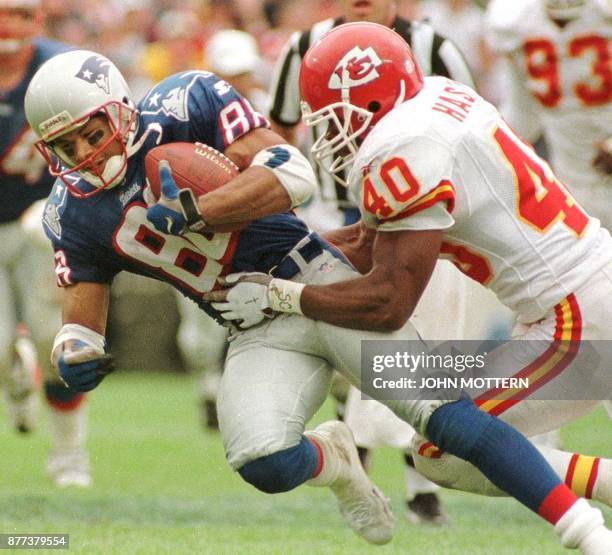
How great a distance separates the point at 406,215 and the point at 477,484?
2.53 feet

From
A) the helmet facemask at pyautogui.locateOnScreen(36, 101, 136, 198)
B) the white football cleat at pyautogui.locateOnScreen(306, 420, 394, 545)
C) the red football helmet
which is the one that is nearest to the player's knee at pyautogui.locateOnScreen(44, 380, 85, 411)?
the white football cleat at pyautogui.locateOnScreen(306, 420, 394, 545)

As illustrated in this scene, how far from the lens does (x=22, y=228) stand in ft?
20.8

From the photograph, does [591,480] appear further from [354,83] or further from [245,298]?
[354,83]

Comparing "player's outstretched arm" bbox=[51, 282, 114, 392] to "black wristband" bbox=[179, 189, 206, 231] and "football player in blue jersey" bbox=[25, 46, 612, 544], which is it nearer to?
"football player in blue jersey" bbox=[25, 46, 612, 544]

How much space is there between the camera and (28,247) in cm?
→ 639

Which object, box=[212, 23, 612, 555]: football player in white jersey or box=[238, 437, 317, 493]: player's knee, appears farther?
box=[238, 437, 317, 493]: player's knee

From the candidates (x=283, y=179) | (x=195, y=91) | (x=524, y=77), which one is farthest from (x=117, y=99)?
(x=524, y=77)

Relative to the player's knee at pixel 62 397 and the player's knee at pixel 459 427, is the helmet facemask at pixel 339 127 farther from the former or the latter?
the player's knee at pixel 62 397

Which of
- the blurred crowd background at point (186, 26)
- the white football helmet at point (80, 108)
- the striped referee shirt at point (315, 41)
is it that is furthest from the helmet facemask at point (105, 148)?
the blurred crowd background at point (186, 26)

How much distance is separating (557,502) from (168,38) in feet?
25.2

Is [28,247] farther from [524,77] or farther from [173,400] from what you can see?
[173,400]

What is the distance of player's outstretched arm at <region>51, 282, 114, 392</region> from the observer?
3.91m

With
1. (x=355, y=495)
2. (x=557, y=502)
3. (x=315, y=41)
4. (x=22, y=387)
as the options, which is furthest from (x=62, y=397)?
(x=557, y=502)

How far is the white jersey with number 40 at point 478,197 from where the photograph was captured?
3604 millimetres
